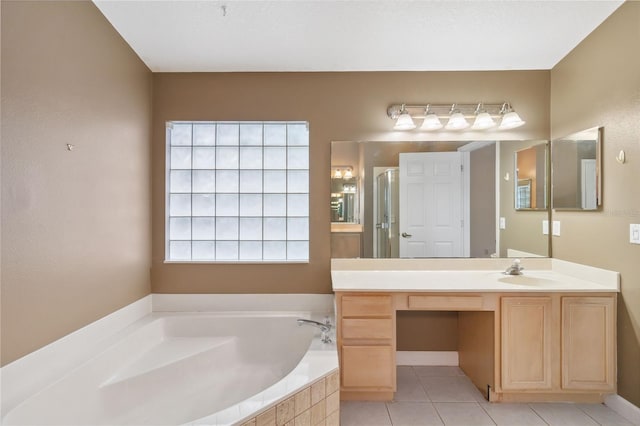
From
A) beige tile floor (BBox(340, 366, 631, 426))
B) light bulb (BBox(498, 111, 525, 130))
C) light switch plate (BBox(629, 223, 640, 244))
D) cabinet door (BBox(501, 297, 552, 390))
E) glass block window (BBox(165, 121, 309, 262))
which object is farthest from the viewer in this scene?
glass block window (BBox(165, 121, 309, 262))

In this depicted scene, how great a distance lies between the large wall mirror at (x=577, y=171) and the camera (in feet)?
Result: 7.48

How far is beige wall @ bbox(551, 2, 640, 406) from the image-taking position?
Result: 200 cm

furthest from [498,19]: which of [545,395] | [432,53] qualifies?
[545,395]

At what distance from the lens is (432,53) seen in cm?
252

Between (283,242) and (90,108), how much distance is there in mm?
1639

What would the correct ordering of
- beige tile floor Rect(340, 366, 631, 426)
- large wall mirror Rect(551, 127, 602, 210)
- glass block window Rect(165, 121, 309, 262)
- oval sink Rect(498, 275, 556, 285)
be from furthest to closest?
glass block window Rect(165, 121, 309, 262) < oval sink Rect(498, 275, 556, 285) < large wall mirror Rect(551, 127, 602, 210) < beige tile floor Rect(340, 366, 631, 426)

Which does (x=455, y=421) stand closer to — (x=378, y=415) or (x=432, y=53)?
(x=378, y=415)

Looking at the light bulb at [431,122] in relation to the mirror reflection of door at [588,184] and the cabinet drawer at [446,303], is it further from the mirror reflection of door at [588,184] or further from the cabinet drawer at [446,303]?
the cabinet drawer at [446,303]

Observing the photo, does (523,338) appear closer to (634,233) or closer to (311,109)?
(634,233)

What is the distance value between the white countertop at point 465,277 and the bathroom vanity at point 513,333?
0.04 ft

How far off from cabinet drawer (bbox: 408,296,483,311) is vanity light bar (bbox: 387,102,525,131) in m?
1.33

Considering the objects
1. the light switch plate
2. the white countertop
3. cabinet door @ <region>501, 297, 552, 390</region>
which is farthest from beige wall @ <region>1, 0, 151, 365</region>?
the light switch plate

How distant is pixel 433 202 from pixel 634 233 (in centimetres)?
122

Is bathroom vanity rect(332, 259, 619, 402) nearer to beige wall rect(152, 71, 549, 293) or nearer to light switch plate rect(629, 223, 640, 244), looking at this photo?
light switch plate rect(629, 223, 640, 244)
